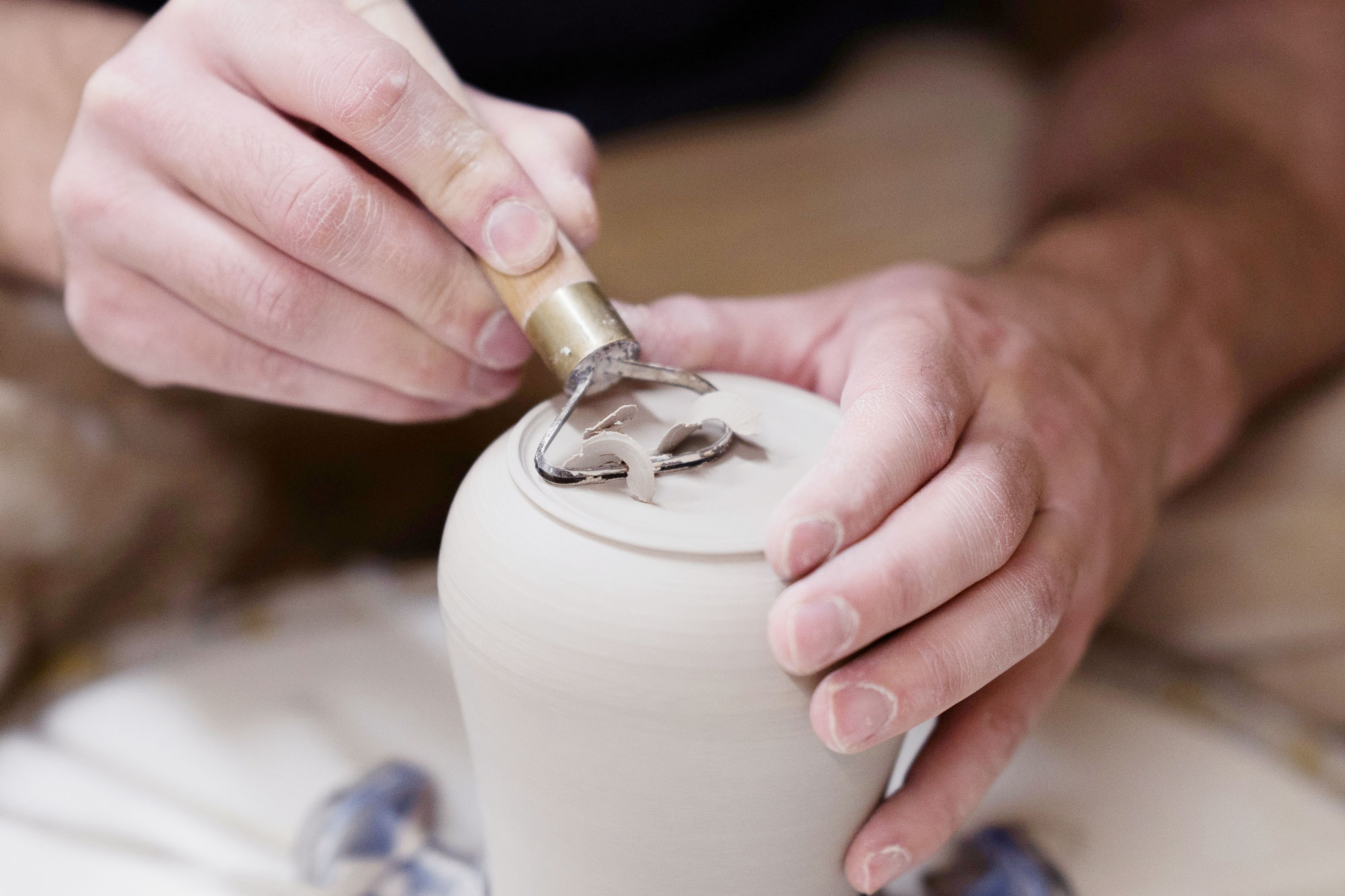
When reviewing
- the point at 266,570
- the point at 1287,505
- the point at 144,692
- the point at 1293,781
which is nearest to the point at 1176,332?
the point at 1287,505

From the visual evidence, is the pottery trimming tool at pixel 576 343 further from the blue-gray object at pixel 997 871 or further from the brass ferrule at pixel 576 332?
the blue-gray object at pixel 997 871

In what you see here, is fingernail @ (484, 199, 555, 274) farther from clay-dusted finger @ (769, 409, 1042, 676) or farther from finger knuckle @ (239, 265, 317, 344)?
clay-dusted finger @ (769, 409, 1042, 676)

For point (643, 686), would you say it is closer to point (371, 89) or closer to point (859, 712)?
point (859, 712)

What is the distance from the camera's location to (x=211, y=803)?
811mm

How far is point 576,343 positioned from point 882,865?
0.34m

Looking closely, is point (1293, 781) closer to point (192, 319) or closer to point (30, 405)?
point (192, 319)

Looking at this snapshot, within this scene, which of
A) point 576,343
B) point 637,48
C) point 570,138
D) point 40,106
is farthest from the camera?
point 637,48

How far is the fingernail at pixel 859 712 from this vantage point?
49 centimetres

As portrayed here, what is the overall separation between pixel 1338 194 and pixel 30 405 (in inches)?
53.4

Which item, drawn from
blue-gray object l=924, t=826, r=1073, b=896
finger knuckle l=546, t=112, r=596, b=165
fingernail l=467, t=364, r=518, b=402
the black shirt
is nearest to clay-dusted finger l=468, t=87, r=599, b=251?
finger knuckle l=546, t=112, r=596, b=165

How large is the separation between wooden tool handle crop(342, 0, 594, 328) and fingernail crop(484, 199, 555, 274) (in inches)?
0.4

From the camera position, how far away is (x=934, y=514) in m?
0.51

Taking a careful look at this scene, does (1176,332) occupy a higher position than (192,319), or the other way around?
(192,319)

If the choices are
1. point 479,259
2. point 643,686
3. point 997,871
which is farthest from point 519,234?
point 997,871
